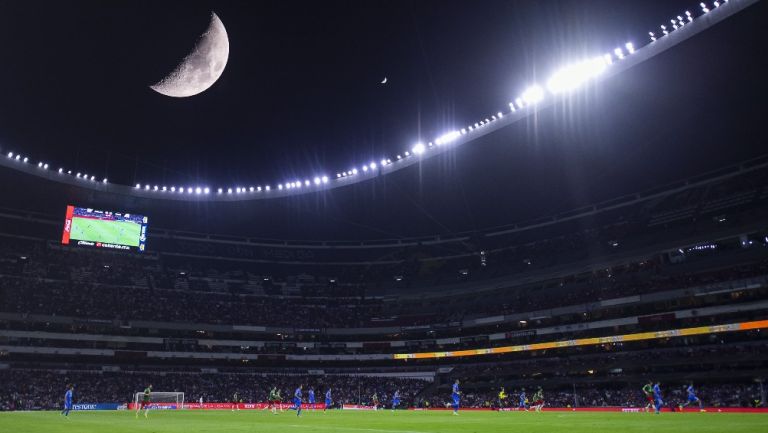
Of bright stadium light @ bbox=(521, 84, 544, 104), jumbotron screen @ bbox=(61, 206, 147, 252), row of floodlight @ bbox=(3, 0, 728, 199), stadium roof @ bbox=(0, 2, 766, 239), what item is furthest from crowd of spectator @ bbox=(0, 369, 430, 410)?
bright stadium light @ bbox=(521, 84, 544, 104)

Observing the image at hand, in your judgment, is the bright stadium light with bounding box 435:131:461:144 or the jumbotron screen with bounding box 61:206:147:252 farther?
the jumbotron screen with bounding box 61:206:147:252

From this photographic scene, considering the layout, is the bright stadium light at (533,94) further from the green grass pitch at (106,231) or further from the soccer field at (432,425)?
the green grass pitch at (106,231)

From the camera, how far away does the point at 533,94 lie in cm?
3747

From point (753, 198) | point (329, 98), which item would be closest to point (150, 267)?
point (329, 98)

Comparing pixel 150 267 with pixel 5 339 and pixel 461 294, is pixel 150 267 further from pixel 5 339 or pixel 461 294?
pixel 461 294

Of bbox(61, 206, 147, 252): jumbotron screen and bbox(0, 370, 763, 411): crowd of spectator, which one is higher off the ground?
bbox(61, 206, 147, 252): jumbotron screen

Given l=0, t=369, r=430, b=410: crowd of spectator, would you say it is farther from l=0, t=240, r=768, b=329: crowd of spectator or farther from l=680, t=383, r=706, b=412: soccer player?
l=680, t=383, r=706, b=412: soccer player

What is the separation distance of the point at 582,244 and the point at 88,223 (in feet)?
177

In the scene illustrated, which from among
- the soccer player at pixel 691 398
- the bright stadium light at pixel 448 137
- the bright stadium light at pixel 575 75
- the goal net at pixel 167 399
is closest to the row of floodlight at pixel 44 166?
the goal net at pixel 167 399

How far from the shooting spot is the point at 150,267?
7519cm

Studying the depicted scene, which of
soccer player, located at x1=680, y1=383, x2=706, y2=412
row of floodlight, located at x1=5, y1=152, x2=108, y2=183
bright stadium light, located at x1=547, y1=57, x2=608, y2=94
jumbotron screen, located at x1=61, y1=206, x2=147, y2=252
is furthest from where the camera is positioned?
jumbotron screen, located at x1=61, y1=206, x2=147, y2=252

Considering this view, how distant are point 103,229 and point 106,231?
1.07 feet

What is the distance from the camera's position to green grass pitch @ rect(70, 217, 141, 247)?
53375mm

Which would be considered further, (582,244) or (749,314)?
(582,244)
